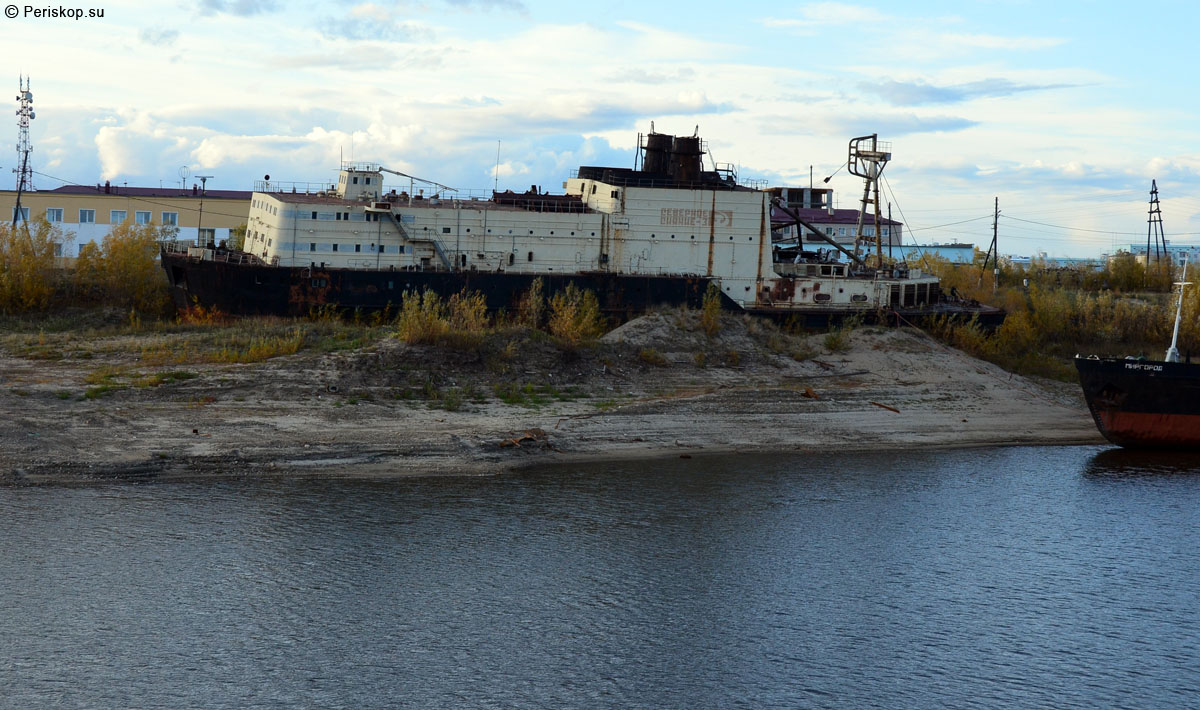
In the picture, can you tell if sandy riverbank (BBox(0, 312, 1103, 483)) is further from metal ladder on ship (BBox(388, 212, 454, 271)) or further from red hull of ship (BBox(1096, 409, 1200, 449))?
metal ladder on ship (BBox(388, 212, 454, 271))

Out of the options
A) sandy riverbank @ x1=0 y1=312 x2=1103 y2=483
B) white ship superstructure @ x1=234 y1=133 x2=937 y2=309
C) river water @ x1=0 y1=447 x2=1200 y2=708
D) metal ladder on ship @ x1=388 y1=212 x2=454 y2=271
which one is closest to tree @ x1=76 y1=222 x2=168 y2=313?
white ship superstructure @ x1=234 y1=133 x2=937 y2=309

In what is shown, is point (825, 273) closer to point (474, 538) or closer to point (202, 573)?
point (474, 538)

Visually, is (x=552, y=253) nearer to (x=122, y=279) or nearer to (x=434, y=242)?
(x=434, y=242)

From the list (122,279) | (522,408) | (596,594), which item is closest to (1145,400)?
(522,408)

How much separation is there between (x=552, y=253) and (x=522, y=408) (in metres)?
11.9

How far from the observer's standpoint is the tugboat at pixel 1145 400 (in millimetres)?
34656

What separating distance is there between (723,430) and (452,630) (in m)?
15.8

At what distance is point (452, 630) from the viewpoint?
19625 mm

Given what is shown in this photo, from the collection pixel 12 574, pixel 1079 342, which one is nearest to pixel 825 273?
pixel 1079 342

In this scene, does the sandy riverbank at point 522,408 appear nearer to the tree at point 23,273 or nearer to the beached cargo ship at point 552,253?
the beached cargo ship at point 552,253

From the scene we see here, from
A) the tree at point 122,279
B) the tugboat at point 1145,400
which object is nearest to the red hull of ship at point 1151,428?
the tugboat at point 1145,400

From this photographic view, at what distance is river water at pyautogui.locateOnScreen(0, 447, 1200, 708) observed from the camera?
58.2 feet

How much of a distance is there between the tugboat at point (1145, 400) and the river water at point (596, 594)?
603 centimetres

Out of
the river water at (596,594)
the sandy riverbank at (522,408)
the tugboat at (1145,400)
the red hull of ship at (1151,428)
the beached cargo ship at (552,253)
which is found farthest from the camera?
the beached cargo ship at (552,253)
